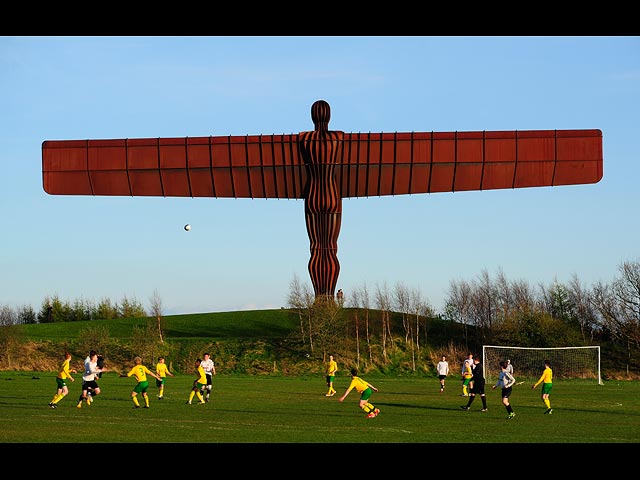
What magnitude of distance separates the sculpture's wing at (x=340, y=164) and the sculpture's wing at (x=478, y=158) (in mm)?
58

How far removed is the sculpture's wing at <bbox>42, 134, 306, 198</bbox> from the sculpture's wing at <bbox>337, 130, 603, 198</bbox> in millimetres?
3823

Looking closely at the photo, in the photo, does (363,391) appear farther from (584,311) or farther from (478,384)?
(584,311)

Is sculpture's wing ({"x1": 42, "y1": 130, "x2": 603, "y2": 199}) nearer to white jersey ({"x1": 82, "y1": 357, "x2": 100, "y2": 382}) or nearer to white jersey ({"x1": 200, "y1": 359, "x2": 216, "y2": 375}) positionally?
→ white jersey ({"x1": 200, "y1": 359, "x2": 216, "y2": 375})

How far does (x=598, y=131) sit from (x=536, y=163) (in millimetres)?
4051

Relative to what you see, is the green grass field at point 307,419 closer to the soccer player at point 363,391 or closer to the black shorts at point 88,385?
the soccer player at point 363,391

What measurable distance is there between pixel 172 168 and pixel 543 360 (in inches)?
1140

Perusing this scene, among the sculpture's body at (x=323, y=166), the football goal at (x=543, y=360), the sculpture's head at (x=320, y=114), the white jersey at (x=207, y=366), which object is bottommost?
the football goal at (x=543, y=360)

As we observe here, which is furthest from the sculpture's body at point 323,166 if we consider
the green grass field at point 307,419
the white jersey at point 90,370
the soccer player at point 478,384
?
the white jersey at point 90,370

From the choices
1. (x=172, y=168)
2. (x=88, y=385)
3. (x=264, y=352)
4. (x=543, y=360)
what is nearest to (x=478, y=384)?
(x=88, y=385)

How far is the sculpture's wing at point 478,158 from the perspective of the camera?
2186 inches

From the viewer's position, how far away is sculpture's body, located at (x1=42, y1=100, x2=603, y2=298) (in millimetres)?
55500

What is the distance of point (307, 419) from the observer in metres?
29.6

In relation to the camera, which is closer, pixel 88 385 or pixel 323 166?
pixel 88 385
